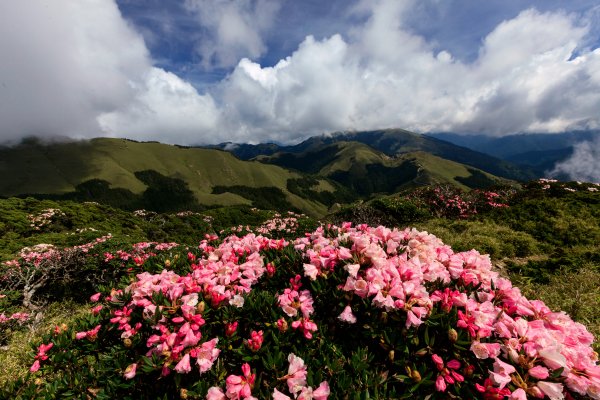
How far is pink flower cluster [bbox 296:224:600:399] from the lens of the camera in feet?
9.04

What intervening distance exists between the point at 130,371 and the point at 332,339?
231 centimetres

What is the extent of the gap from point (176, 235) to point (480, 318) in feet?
104

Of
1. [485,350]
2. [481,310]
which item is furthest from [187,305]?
[481,310]

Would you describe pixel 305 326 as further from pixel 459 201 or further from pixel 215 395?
pixel 459 201

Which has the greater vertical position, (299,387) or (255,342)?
(255,342)

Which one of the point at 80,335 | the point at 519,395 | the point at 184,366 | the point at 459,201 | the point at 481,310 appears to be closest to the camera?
the point at 519,395

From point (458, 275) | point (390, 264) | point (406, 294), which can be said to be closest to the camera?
point (406, 294)

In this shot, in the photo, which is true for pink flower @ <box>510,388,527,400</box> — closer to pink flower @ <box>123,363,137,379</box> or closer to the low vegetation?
the low vegetation

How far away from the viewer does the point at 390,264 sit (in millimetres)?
3852

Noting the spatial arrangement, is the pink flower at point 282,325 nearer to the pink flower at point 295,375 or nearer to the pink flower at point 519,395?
the pink flower at point 295,375

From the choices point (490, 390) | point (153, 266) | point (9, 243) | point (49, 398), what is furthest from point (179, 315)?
point (9, 243)

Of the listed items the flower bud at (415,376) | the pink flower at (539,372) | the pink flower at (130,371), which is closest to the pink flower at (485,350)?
the pink flower at (539,372)

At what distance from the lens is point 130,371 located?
10.0ft

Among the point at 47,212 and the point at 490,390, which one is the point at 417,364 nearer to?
the point at 490,390
